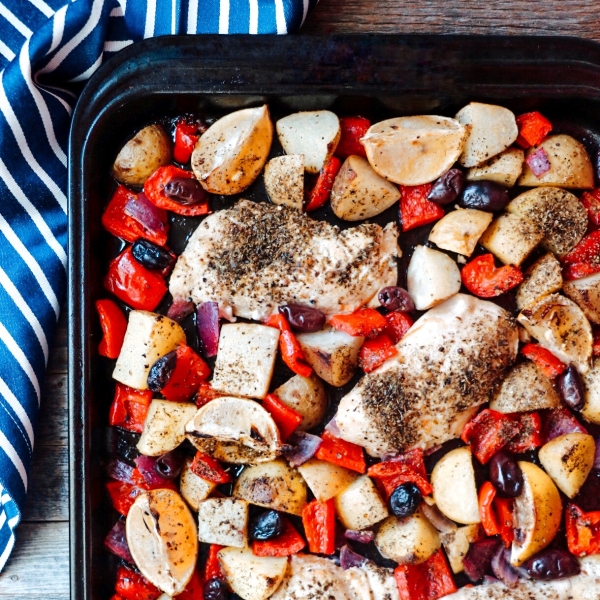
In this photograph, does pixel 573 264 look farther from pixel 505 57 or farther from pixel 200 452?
pixel 200 452

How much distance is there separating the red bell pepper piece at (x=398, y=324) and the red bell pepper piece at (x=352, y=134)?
2.19 ft

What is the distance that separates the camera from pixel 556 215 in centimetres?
274

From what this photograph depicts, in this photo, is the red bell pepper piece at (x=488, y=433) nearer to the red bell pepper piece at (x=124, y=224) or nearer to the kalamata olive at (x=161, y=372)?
the kalamata olive at (x=161, y=372)

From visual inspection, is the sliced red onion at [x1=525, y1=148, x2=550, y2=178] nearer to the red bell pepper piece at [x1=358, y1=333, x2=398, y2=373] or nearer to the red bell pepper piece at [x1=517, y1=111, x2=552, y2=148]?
the red bell pepper piece at [x1=517, y1=111, x2=552, y2=148]

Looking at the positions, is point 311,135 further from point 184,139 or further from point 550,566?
point 550,566

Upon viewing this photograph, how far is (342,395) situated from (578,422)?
0.97 metres

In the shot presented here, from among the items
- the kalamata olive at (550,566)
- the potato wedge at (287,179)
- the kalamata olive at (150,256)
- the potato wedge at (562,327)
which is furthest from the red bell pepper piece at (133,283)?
the kalamata olive at (550,566)

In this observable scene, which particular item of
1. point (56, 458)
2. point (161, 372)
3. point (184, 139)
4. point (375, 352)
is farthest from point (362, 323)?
point (56, 458)

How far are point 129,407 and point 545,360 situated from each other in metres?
1.70

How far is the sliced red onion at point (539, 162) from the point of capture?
2774mm

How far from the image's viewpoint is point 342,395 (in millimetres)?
2859

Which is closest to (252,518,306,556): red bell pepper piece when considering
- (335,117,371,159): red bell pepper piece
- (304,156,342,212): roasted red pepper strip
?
(304,156,342,212): roasted red pepper strip

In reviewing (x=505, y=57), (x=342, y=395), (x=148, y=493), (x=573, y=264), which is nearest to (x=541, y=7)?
(x=505, y=57)

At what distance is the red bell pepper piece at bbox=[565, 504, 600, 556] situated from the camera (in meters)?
2.76
